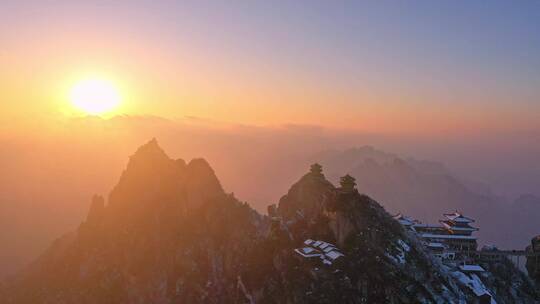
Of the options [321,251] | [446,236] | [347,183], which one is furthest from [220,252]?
[446,236]

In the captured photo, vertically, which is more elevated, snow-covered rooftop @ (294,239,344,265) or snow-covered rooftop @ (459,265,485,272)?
snow-covered rooftop @ (294,239,344,265)

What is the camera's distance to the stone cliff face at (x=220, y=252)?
70.6 meters

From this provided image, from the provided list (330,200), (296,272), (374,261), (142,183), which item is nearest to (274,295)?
(296,272)

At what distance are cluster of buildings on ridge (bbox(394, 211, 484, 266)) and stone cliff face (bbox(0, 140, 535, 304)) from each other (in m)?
12.3

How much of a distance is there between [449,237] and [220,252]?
58.3m

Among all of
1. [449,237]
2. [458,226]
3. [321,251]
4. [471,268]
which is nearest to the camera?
[321,251]

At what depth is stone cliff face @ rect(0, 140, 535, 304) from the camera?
232 feet

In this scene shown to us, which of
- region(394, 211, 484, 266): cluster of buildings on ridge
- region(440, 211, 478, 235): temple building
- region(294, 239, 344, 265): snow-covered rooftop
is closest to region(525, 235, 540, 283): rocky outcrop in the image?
region(394, 211, 484, 266): cluster of buildings on ridge

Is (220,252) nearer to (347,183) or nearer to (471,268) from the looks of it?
(347,183)

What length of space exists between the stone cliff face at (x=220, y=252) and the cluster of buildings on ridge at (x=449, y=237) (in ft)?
40.4

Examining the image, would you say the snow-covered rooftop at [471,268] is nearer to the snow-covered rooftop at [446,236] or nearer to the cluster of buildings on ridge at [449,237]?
the cluster of buildings on ridge at [449,237]

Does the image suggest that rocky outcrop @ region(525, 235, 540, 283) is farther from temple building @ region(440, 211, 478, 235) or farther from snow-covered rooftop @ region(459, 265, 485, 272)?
snow-covered rooftop @ region(459, 265, 485, 272)

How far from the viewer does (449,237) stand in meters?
106

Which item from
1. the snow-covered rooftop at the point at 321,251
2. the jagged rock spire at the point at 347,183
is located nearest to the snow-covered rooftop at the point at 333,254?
the snow-covered rooftop at the point at 321,251
